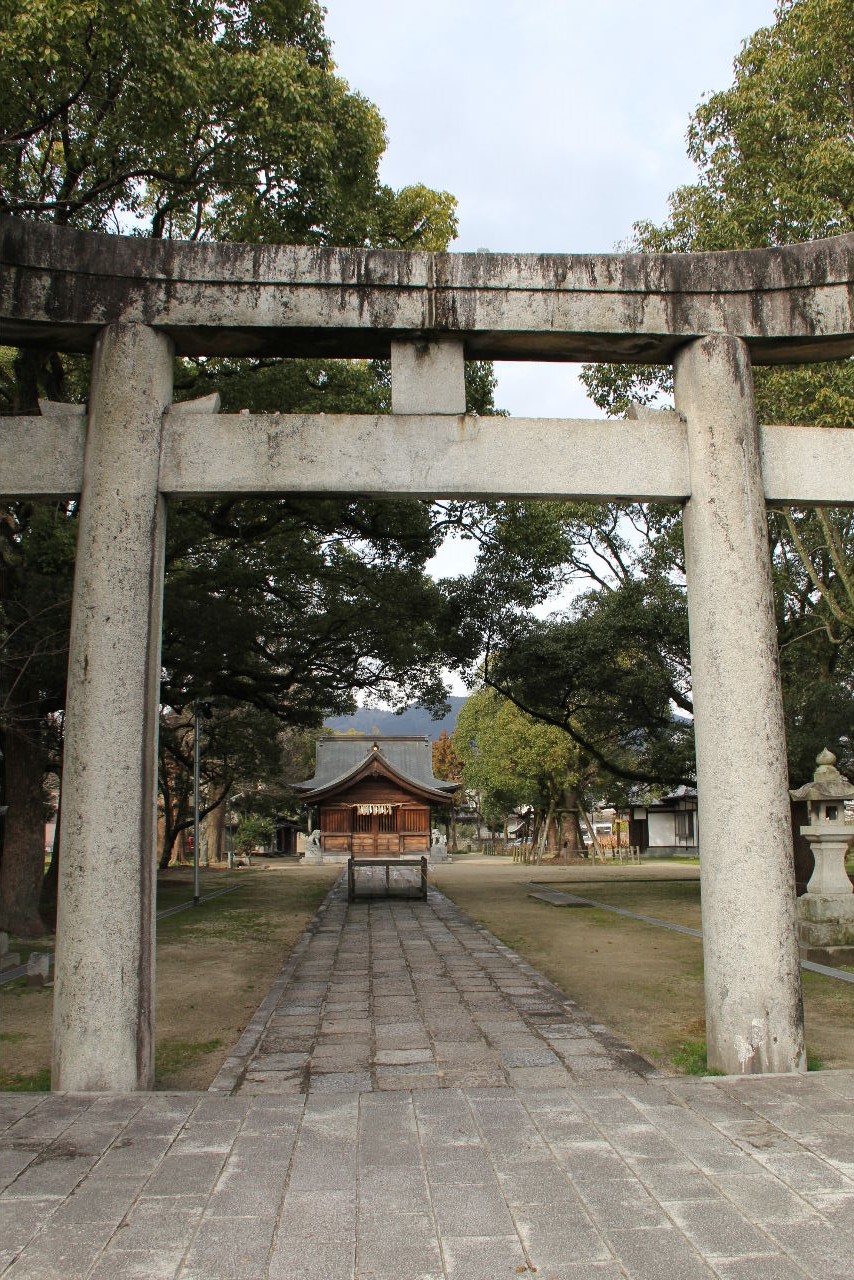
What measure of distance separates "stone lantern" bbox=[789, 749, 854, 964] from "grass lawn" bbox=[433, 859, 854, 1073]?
4.00 ft

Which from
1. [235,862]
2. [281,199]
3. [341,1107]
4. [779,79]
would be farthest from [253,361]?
[235,862]

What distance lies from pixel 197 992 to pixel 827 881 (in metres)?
7.18

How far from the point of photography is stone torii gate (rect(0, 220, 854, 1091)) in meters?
4.82

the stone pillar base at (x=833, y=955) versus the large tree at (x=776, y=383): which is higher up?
the large tree at (x=776, y=383)

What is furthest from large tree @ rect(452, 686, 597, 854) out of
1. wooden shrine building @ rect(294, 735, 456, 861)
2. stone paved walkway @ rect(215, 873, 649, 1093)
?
stone paved walkway @ rect(215, 873, 649, 1093)

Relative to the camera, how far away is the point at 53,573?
434 inches

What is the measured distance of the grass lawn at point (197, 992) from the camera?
5.63m

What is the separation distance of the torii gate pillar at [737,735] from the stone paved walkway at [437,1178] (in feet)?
1.20

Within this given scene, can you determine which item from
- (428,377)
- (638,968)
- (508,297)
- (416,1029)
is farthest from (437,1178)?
(638,968)

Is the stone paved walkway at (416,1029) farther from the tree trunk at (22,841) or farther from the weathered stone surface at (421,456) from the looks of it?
the tree trunk at (22,841)

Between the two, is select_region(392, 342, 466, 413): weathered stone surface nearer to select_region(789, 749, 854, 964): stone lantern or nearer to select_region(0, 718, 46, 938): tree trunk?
select_region(789, 749, 854, 964): stone lantern

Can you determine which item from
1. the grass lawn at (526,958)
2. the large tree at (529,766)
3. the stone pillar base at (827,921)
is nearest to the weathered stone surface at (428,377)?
the grass lawn at (526,958)

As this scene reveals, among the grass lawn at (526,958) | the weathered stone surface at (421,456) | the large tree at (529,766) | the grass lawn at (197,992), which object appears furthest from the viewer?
the large tree at (529,766)

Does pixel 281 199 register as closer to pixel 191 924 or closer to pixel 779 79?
pixel 779 79
